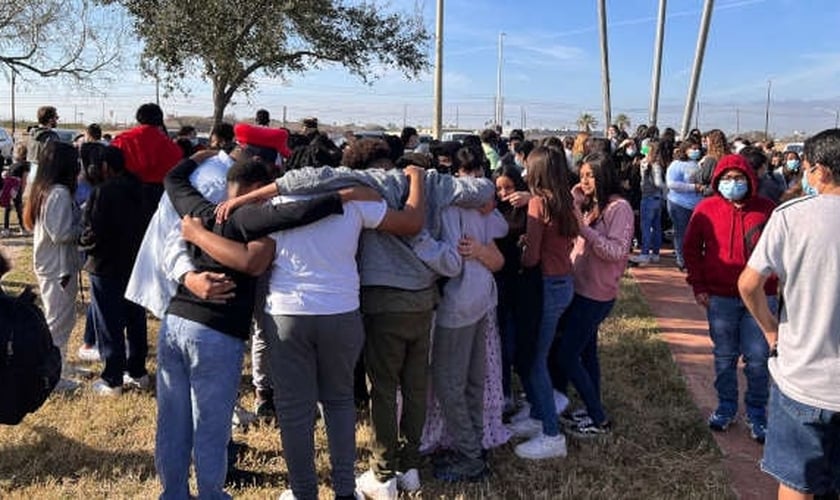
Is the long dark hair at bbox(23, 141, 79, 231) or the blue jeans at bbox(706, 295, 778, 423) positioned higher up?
the long dark hair at bbox(23, 141, 79, 231)

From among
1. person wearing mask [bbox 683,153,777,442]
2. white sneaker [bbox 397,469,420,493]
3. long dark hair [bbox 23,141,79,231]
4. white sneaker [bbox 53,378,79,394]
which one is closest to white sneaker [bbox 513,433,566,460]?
white sneaker [bbox 397,469,420,493]

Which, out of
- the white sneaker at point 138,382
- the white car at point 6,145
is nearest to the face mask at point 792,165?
the white sneaker at point 138,382

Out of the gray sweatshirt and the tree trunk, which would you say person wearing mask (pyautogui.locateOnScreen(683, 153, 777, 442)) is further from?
the tree trunk

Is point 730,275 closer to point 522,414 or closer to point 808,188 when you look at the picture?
point 808,188

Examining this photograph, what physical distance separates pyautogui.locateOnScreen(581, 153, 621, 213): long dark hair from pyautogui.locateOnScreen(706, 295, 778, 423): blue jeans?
3.08 feet

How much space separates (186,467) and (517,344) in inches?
75.8

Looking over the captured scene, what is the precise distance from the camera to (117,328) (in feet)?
16.0

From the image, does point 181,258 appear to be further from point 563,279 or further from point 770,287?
point 770,287

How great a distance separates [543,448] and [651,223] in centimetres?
Answer: 656

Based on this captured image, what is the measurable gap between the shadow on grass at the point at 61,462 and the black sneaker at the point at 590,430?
98.7 inches

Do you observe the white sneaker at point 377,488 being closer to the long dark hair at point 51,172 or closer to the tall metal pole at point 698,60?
the long dark hair at point 51,172

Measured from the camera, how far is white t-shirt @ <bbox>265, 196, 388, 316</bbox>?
3.01 meters

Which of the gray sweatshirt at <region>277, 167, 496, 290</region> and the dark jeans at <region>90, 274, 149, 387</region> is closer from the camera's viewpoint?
the gray sweatshirt at <region>277, 167, 496, 290</region>

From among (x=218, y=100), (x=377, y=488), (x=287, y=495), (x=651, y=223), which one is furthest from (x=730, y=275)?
(x=218, y=100)
